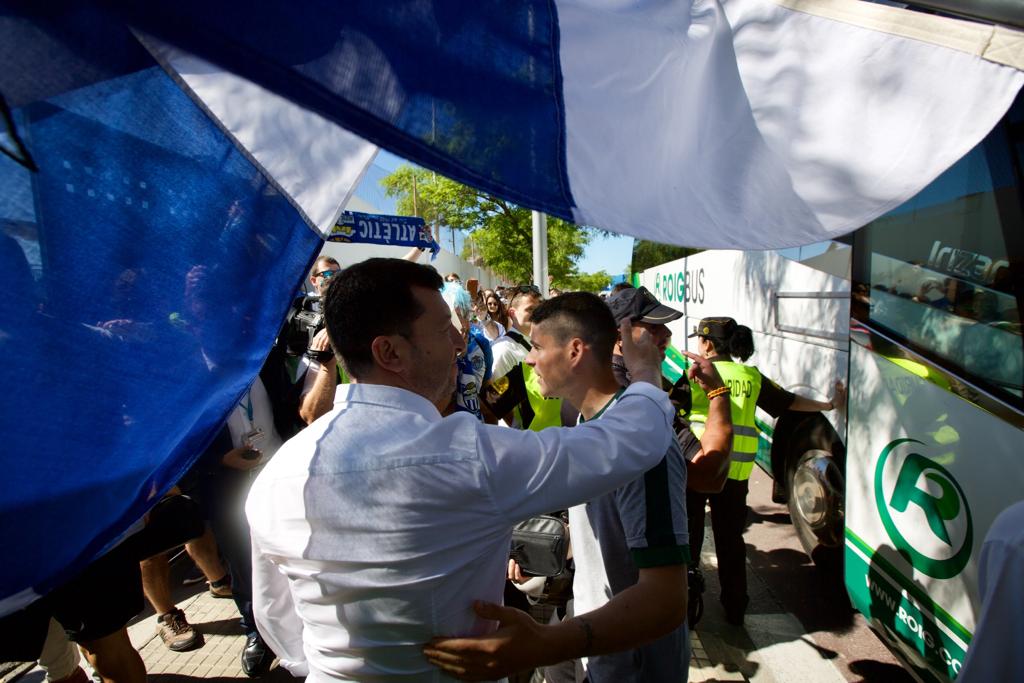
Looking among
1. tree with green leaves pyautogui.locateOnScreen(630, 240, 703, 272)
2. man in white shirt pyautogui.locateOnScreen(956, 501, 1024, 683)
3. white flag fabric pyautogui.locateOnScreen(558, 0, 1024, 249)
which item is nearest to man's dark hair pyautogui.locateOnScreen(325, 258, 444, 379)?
white flag fabric pyautogui.locateOnScreen(558, 0, 1024, 249)

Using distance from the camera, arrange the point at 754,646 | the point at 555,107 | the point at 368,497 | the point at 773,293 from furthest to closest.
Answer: the point at 773,293, the point at 754,646, the point at 555,107, the point at 368,497

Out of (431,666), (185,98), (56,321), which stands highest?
(185,98)

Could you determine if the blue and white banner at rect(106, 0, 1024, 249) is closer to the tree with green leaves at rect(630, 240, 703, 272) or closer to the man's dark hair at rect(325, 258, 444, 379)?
the man's dark hair at rect(325, 258, 444, 379)

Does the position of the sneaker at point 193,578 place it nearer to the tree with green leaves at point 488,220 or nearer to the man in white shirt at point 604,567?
the man in white shirt at point 604,567

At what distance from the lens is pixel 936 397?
2416mm

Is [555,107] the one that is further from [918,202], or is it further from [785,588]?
[785,588]

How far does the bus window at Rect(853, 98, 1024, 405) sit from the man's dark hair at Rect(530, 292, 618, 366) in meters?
1.52

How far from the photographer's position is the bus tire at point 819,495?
12.8 ft

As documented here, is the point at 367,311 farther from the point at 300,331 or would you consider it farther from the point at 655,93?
the point at 300,331

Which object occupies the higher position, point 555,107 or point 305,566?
point 555,107

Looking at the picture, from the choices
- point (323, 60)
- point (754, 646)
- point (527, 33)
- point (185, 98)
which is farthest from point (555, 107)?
point (754, 646)

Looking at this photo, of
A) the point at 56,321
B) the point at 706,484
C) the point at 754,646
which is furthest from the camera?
the point at 754,646

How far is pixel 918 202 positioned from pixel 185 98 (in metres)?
2.93

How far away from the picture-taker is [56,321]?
0.97 metres
